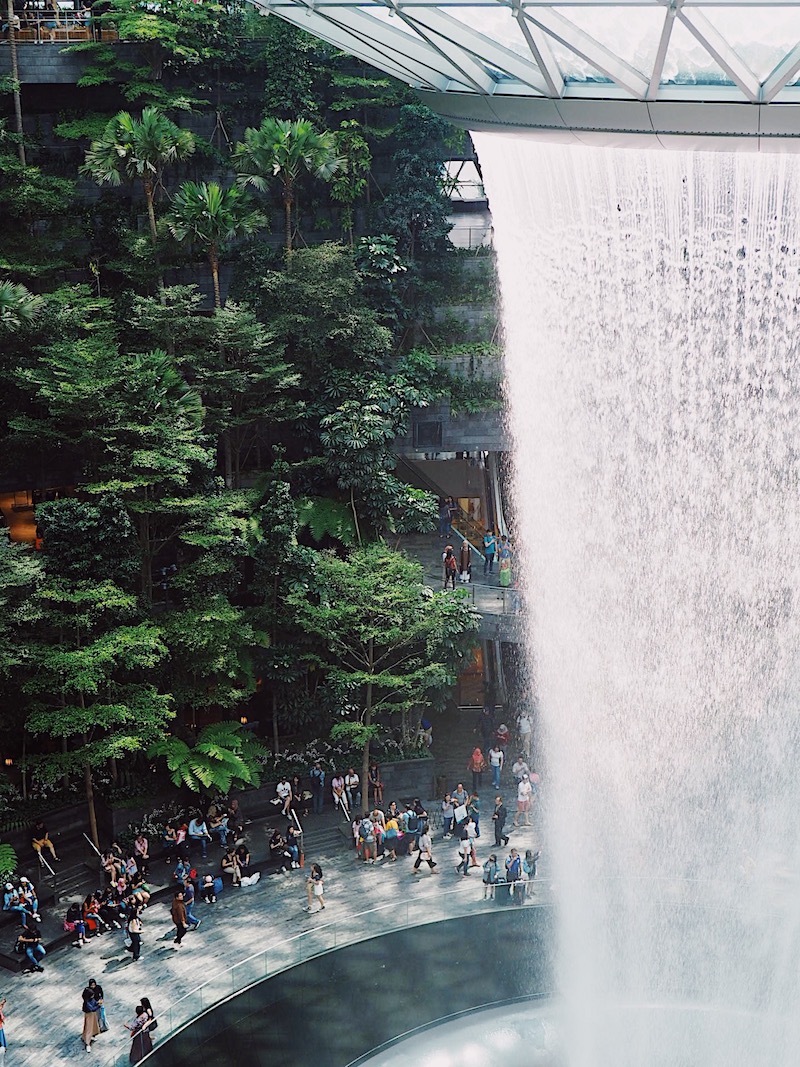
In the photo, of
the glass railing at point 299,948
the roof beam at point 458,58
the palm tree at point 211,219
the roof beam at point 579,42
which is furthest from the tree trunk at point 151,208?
the roof beam at point 579,42

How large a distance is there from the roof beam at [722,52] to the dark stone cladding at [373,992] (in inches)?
596

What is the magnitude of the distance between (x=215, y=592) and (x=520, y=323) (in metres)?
10.2

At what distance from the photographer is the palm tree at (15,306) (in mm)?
26406

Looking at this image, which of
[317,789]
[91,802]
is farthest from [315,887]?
[91,802]

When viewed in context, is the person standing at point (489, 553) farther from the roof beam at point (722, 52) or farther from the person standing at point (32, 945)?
the roof beam at point (722, 52)

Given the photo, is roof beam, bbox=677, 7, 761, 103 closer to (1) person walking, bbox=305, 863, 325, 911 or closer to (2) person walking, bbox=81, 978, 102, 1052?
(2) person walking, bbox=81, 978, 102, 1052

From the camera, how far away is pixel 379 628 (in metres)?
26.6

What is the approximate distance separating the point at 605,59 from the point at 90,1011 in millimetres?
15653

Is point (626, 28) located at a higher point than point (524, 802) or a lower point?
higher

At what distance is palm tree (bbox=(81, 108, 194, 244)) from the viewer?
29.2 meters

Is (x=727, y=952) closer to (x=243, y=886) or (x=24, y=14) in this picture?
(x=243, y=886)

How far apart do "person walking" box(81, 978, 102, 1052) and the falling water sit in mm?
7494

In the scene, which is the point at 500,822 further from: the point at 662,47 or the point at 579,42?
the point at 662,47

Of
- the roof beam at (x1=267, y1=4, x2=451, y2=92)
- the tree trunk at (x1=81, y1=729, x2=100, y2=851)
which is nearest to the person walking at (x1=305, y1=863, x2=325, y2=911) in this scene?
the tree trunk at (x1=81, y1=729, x2=100, y2=851)
